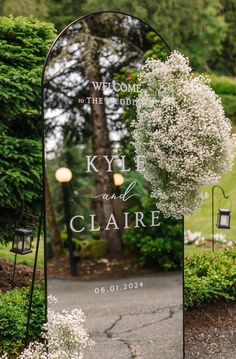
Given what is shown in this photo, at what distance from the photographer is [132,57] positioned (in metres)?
5.18

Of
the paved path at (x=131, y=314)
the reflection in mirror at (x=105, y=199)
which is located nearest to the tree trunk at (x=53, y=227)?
the reflection in mirror at (x=105, y=199)

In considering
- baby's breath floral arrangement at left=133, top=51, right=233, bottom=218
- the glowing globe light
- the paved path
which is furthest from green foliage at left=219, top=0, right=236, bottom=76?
the glowing globe light

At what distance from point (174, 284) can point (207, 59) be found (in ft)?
17.5

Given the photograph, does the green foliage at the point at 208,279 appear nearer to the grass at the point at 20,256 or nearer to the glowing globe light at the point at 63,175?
the grass at the point at 20,256

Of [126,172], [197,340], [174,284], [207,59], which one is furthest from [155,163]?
[207,59]

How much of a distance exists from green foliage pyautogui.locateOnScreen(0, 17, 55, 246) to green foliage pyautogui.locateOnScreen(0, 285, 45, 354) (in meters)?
0.54

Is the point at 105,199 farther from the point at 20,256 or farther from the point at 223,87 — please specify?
the point at 223,87

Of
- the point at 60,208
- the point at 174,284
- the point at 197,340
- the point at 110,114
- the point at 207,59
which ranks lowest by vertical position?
the point at 197,340

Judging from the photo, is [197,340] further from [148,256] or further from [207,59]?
[207,59]

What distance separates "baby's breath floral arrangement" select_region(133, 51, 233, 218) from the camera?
5.14m

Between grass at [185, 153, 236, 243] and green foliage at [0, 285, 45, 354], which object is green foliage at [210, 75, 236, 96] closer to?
grass at [185, 153, 236, 243]

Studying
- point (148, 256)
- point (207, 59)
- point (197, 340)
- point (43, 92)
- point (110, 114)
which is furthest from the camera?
point (207, 59)

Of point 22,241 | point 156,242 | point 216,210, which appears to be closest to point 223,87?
point 216,210

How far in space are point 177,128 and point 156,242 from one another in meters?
1.02
